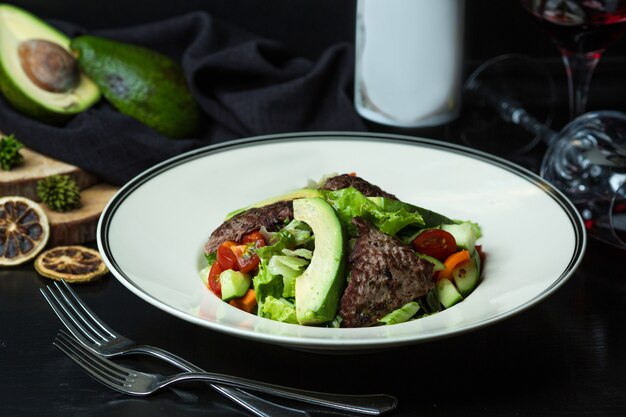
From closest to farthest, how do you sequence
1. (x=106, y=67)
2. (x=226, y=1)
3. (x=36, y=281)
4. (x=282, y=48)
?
1. (x=36, y=281)
2. (x=106, y=67)
3. (x=282, y=48)
4. (x=226, y=1)

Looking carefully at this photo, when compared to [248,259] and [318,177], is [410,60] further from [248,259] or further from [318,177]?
[248,259]

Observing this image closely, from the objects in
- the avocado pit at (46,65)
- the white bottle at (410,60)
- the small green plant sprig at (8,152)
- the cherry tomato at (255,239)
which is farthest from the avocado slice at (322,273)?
the avocado pit at (46,65)

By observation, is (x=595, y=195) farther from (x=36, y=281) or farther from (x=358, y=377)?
(x=36, y=281)

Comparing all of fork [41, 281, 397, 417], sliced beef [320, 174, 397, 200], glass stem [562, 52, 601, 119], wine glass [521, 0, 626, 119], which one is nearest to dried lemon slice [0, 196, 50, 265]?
fork [41, 281, 397, 417]

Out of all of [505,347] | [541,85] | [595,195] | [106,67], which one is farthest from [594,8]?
[106,67]

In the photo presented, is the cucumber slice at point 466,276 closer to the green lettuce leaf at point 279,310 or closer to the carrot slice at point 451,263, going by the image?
the carrot slice at point 451,263

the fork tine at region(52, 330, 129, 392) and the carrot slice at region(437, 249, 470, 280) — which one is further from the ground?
the carrot slice at region(437, 249, 470, 280)

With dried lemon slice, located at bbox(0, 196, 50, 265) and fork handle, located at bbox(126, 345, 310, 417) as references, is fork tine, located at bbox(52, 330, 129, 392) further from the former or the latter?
dried lemon slice, located at bbox(0, 196, 50, 265)

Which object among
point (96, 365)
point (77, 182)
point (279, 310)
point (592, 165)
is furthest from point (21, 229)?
point (592, 165)
